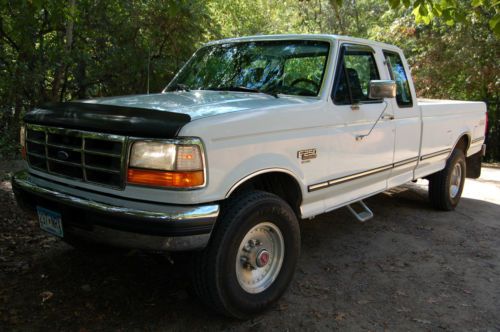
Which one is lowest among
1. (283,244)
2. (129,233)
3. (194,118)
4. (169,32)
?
(283,244)

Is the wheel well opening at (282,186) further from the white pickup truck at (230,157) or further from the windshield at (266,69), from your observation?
the windshield at (266,69)

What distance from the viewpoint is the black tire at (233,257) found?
286 cm

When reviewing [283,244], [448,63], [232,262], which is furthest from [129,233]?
[448,63]

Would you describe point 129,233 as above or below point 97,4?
below

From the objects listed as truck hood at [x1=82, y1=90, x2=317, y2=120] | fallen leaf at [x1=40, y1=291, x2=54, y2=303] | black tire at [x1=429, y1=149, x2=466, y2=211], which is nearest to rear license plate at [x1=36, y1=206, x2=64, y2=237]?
fallen leaf at [x1=40, y1=291, x2=54, y2=303]

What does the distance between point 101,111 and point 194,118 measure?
0.68m

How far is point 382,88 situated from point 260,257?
179 cm

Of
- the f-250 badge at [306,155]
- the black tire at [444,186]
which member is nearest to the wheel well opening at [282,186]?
the f-250 badge at [306,155]

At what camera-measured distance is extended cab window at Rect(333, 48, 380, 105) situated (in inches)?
157

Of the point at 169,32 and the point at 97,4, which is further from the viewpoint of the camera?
the point at 169,32

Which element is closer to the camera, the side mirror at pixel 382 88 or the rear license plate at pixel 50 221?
the rear license plate at pixel 50 221

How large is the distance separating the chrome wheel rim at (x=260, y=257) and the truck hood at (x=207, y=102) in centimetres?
83

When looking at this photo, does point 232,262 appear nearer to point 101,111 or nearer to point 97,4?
point 101,111

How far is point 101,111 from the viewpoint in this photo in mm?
2988
